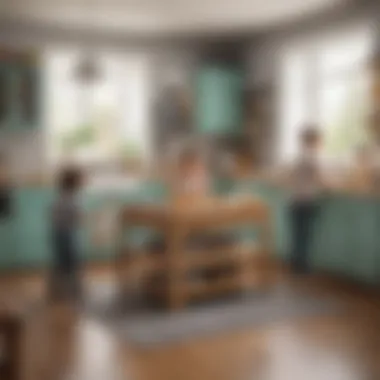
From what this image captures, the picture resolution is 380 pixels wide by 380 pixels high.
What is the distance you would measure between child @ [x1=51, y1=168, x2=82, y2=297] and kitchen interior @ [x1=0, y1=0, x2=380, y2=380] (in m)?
0.16

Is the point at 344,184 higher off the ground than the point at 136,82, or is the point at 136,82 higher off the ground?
the point at 136,82

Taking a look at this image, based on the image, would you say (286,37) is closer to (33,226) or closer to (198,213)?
(198,213)

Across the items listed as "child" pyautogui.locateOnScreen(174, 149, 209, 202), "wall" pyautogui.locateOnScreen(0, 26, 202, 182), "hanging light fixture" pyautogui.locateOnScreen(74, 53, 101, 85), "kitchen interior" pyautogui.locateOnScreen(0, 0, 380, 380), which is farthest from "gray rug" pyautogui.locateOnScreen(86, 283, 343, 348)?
"hanging light fixture" pyautogui.locateOnScreen(74, 53, 101, 85)

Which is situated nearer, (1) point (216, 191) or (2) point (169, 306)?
(2) point (169, 306)

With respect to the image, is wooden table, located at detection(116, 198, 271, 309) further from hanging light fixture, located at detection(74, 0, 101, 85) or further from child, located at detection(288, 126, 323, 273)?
hanging light fixture, located at detection(74, 0, 101, 85)

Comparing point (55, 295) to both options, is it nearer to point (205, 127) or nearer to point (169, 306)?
point (169, 306)

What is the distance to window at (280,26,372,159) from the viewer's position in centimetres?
500

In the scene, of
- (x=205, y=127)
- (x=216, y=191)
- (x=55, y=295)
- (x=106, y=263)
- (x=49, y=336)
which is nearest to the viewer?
(x=49, y=336)

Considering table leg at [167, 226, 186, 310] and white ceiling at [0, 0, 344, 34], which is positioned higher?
white ceiling at [0, 0, 344, 34]

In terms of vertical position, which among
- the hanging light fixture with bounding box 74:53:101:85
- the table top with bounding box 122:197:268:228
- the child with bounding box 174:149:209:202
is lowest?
the table top with bounding box 122:197:268:228

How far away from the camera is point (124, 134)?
6422 mm

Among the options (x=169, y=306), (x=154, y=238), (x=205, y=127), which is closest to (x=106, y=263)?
(x=154, y=238)

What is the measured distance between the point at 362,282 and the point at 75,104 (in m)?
3.28

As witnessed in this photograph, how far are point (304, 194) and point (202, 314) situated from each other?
1404mm
